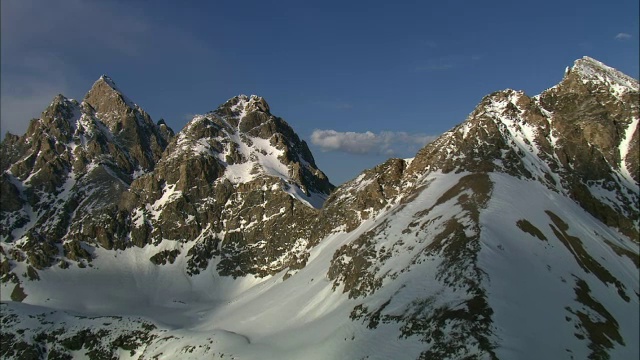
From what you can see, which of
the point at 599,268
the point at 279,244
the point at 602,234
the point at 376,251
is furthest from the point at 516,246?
the point at 279,244

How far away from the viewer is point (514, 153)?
12156 cm

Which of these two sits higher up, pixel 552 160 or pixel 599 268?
pixel 552 160

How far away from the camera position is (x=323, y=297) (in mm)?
102875

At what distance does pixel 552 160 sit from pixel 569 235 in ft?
139

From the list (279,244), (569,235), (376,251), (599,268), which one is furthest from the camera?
(279,244)

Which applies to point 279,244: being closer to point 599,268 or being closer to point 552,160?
point 552,160

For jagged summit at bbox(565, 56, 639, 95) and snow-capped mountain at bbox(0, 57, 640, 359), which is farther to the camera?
jagged summit at bbox(565, 56, 639, 95)

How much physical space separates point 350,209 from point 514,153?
4691cm

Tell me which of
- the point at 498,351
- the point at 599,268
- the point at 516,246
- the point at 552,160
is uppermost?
the point at 552,160

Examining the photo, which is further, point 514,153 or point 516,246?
point 514,153

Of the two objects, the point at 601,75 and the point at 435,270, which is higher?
the point at 601,75

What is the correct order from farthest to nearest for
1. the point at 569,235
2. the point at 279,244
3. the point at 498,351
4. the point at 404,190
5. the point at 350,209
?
the point at 279,244 → the point at 350,209 → the point at 404,190 → the point at 569,235 → the point at 498,351

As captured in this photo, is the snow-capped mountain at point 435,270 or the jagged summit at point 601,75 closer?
the snow-capped mountain at point 435,270

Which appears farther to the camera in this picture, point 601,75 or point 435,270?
point 601,75
